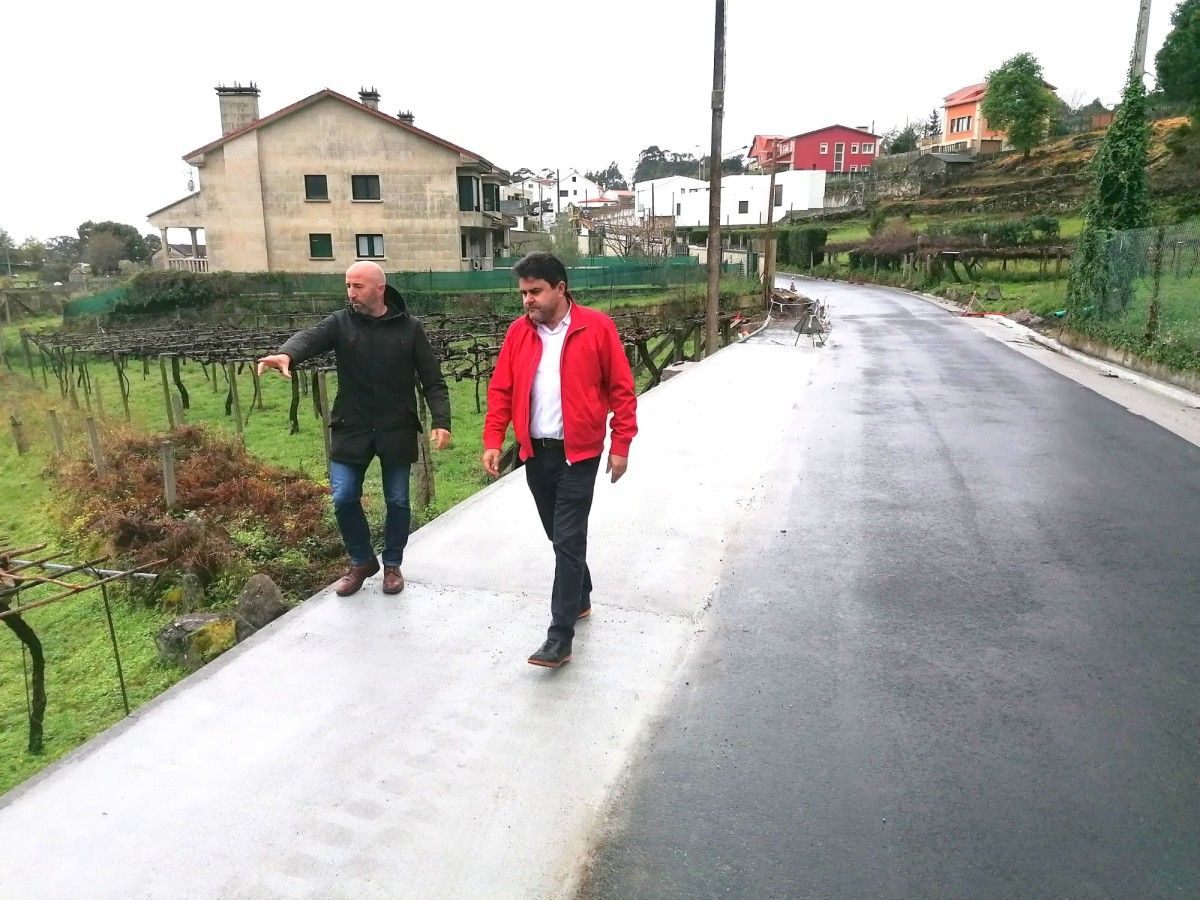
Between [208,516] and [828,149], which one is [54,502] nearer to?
[208,516]

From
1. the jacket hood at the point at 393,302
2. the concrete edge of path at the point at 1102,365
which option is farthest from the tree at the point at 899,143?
the jacket hood at the point at 393,302

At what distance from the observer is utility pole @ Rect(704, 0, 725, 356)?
17219 millimetres

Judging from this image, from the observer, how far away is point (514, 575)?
5.23 metres

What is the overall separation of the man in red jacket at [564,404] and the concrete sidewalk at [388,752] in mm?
426

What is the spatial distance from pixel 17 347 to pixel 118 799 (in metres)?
30.0

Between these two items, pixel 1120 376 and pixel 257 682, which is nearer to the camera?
pixel 257 682

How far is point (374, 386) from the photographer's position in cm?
453

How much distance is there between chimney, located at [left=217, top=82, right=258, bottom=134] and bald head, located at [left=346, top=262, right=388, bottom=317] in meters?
41.5

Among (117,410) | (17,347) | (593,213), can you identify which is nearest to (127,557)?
(117,410)

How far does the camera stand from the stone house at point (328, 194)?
37469mm

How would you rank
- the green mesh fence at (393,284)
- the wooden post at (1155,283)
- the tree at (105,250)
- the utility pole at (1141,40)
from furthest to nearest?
the tree at (105,250)
the green mesh fence at (393,284)
the utility pole at (1141,40)
the wooden post at (1155,283)

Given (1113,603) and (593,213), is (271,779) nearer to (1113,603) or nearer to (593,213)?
(1113,603)

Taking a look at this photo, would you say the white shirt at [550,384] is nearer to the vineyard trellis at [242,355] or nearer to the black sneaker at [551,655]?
the black sneaker at [551,655]

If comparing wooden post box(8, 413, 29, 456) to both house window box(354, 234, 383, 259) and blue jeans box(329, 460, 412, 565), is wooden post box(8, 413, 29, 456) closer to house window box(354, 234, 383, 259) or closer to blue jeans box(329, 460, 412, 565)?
blue jeans box(329, 460, 412, 565)
